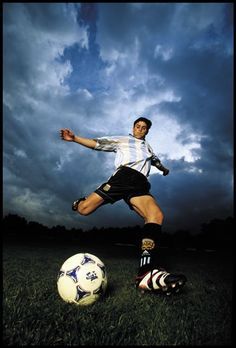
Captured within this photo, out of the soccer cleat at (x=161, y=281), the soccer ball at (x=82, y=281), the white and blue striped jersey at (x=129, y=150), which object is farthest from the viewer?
the white and blue striped jersey at (x=129, y=150)

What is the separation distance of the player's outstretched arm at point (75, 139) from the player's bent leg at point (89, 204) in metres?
0.98

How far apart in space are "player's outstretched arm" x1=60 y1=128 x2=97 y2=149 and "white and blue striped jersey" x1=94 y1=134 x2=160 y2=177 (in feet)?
0.30

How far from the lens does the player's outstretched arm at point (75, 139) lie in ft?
16.5

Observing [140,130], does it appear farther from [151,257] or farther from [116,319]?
[116,319]

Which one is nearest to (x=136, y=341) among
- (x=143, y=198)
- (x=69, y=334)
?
(x=69, y=334)

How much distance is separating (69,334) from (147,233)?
Result: 222 centimetres

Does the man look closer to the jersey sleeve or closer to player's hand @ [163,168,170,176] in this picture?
the jersey sleeve

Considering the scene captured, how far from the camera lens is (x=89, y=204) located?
4.82 meters

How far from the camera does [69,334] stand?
→ 224cm

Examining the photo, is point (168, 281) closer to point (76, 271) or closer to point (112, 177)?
point (76, 271)

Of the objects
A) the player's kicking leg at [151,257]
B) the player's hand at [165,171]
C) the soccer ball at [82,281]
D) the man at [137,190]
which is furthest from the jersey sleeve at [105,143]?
the soccer ball at [82,281]

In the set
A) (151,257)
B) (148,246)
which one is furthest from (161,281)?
(148,246)

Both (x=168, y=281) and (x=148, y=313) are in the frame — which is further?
(x=168, y=281)

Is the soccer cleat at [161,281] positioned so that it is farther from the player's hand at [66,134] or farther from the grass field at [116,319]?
the player's hand at [66,134]
